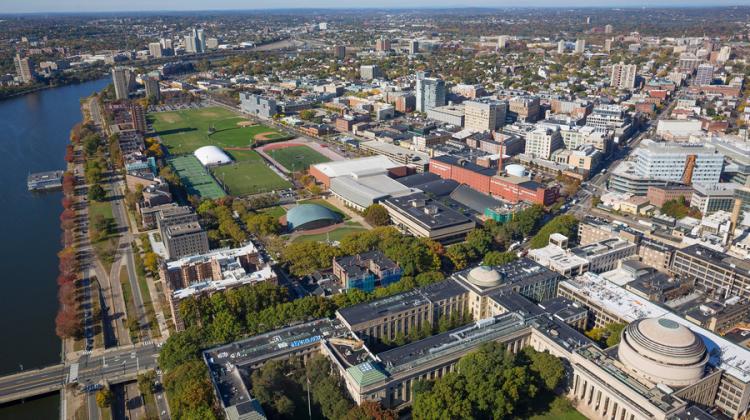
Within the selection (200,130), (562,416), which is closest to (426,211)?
(562,416)

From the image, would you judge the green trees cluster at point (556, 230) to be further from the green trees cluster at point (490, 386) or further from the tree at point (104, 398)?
the tree at point (104, 398)

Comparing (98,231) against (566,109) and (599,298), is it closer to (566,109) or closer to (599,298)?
(599,298)

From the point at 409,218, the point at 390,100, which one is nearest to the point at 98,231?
the point at 409,218

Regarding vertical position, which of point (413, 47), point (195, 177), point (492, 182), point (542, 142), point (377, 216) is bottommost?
point (195, 177)

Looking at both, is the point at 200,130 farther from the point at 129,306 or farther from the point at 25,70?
the point at 25,70

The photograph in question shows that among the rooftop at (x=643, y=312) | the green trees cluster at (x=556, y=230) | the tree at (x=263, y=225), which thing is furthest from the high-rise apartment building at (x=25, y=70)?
the rooftop at (x=643, y=312)

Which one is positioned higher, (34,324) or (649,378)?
(649,378)

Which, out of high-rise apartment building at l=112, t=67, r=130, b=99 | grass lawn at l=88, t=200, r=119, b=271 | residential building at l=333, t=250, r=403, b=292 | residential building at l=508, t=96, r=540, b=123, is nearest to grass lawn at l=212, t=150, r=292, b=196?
grass lawn at l=88, t=200, r=119, b=271

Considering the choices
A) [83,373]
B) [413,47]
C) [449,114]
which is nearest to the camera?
[83,373]
